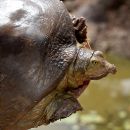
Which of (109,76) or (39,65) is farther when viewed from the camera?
(109,76)

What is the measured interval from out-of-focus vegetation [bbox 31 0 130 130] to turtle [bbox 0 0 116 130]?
8.01 ft

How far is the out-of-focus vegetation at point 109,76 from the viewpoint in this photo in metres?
5.02

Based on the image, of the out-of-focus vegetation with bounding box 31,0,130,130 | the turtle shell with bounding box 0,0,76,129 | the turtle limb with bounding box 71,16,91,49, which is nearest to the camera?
the turtle shell with bounding box 0,0,76,129

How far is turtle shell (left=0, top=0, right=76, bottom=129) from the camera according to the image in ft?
3.15

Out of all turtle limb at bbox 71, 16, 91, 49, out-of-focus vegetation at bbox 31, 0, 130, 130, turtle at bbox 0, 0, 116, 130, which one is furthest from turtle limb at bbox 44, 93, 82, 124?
out-of-focus vegetation at bbox 31, 0, 130, 130

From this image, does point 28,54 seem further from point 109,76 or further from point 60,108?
point 109,76

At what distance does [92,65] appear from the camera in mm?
991

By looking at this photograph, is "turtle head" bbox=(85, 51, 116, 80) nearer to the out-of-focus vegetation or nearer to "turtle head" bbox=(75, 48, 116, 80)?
"turtle head" bbox=(75, 48, 116, 80)

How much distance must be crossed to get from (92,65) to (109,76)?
5.42 metres

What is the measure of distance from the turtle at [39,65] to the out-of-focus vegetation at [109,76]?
2.44 m

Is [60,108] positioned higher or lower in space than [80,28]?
lower

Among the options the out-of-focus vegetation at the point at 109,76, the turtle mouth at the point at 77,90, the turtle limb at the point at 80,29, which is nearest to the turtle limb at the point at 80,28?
the turtle limb at the point at 80,29

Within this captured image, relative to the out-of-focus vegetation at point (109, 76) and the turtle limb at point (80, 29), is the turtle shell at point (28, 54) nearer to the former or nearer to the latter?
the turtle limb at point (80, 29)

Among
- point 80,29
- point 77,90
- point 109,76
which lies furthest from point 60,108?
point 109,76
